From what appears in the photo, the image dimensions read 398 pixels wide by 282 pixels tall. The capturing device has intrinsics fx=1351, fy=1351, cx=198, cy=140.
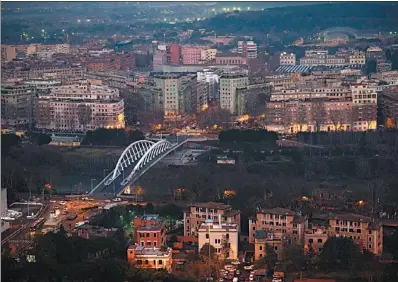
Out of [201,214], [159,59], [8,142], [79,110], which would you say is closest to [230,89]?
[79,110]

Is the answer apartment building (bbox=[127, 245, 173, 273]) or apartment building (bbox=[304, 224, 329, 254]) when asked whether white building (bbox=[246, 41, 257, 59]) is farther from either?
apartment building (bbox=[127, 245, 173, 273])

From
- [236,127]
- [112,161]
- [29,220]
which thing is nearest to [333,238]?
[29,220]

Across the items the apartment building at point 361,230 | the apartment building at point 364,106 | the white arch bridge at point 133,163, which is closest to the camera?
the apartment building at point 361,230

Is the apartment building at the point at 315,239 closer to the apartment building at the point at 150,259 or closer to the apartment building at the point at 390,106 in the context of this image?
the apartment building at the point at 150,259

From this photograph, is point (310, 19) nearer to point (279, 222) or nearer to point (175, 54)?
point (175, 54)

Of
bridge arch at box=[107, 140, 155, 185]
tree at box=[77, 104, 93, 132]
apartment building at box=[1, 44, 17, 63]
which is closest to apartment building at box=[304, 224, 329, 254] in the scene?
bridge arch at box=[107, 140, 155, 185]

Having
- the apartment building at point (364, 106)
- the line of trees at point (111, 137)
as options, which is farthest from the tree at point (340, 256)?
the apartment building at point (364, 106)
